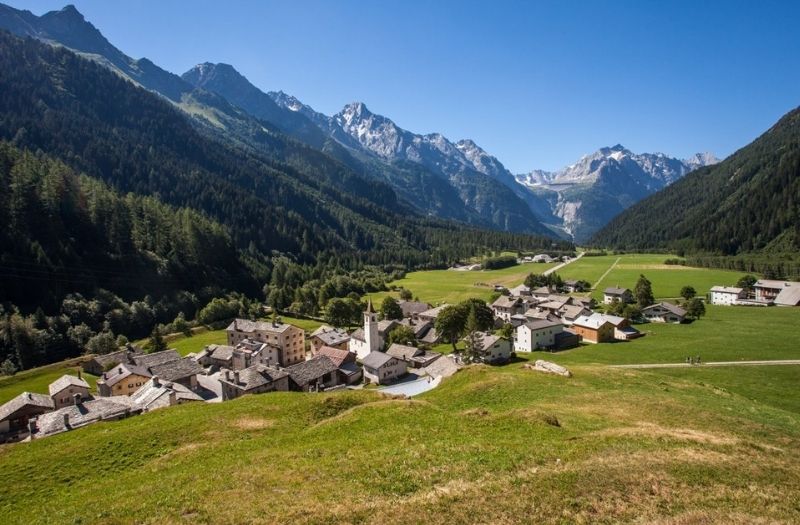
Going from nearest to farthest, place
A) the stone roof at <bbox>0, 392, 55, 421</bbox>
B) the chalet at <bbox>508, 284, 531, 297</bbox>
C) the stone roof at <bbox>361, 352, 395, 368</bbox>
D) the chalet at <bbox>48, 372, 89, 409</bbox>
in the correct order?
the stone roof at <bbox>0, 392, 55, 421</bbox> < the chalet at <bbox>48, 372, 89, 409</bbox> < the stone roof at <bbox>361, 352, 395, 368</bbox> < the chalet at <bbox>508, 284, 531, 297</bbox>

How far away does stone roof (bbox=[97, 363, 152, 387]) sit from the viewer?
74500mm

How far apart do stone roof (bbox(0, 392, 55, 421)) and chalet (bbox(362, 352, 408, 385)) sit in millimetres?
48634

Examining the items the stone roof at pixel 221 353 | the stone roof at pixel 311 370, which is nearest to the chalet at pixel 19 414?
the stone roof at pixel 221 353

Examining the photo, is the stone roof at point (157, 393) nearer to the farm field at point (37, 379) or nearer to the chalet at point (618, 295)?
the farm field at point (37, 379)

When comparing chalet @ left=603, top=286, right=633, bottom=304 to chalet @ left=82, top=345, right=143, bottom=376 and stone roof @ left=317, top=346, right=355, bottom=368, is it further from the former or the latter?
chalet @ left=82, top=345, right=143, bottom=376

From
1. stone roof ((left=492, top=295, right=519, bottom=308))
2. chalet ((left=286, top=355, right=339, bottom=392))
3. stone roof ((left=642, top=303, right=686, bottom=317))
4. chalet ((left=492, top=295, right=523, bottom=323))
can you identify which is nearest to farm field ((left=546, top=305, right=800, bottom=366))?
stone roof ((left=642, top=303, right=686, bottom=317))

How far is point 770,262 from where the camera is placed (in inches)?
7052

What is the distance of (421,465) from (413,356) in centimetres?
6864

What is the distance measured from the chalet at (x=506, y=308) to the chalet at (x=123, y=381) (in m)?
88.2

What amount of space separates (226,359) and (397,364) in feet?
120

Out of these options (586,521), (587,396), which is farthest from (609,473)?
(587,396)

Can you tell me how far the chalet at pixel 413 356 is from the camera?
88.8 meters

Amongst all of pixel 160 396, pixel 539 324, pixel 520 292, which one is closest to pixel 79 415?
pixel 160 396

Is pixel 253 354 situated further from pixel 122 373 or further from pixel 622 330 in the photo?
pixel 622 330
